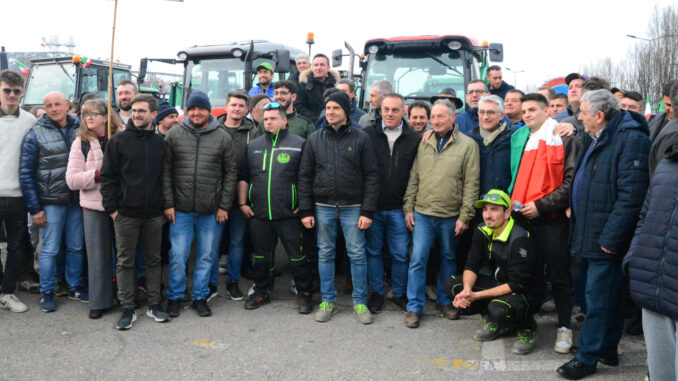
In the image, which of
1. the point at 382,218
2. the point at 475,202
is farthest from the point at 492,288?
the point at 382,218

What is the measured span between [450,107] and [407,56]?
372cm

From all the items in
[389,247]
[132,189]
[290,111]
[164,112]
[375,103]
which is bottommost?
[389,247]

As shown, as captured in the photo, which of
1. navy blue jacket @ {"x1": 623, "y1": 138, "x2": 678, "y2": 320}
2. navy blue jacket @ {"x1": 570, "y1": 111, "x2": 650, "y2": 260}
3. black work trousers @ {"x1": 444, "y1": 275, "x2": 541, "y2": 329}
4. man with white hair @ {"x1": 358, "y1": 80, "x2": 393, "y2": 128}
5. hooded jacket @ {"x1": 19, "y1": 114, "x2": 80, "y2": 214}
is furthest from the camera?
man with white hair @ {"x1": 358, "y1": 80, "x2": 393, "y2": 128}

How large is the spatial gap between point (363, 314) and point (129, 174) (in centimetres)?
244

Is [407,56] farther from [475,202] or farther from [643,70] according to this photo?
[643,70]

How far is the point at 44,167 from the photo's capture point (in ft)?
16.4

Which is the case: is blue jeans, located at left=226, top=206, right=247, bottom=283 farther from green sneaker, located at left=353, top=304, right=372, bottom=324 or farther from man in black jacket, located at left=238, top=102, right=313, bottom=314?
green sneaker, located at left=353, top=304, right=372, bottom=324

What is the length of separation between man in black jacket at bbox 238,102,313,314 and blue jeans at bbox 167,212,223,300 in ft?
1.29

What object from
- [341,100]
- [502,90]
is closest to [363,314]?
[341,100]

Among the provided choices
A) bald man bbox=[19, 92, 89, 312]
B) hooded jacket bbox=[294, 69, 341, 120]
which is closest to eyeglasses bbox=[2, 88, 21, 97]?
bald man bbox=[19, 92, 89, 312]

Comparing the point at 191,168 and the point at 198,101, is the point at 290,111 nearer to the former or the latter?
the point at 198,101

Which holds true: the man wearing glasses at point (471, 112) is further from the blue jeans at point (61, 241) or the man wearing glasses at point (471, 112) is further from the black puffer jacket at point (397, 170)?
the blue jeans at point (61, 241)

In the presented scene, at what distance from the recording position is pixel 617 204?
3496 millimetres

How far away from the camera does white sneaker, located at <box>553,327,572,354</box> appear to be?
4.13 meters
